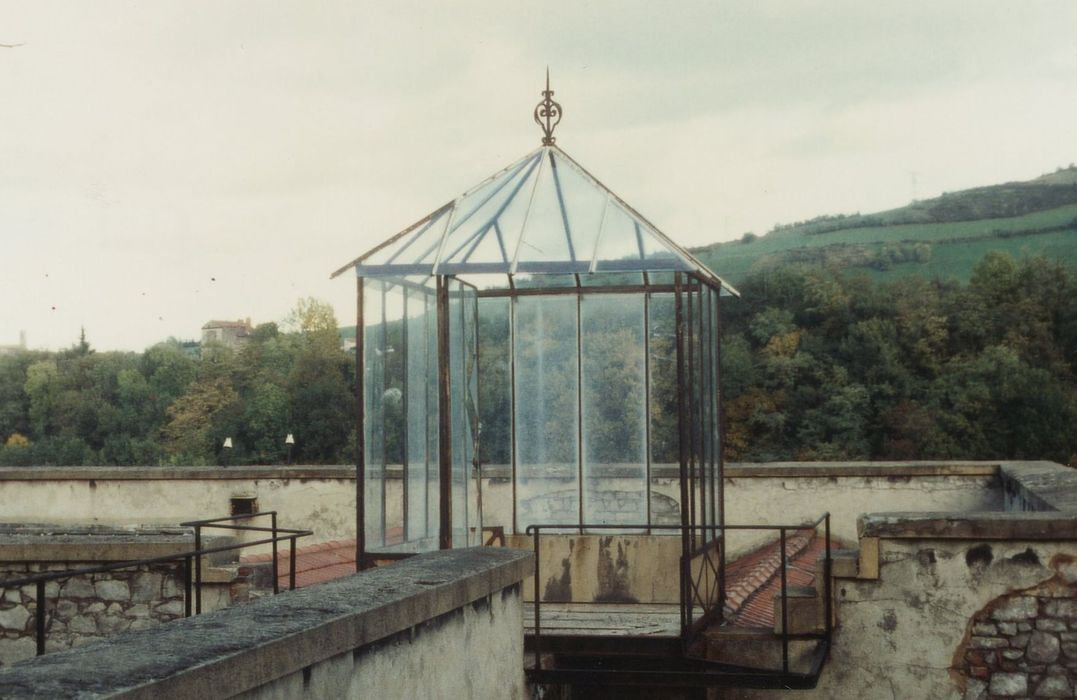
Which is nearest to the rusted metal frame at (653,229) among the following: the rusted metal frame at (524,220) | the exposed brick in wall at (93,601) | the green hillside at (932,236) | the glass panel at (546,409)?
the rusted metal frame at (524,220)

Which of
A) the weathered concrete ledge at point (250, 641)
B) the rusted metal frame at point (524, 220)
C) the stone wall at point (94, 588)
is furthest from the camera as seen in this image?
the rusted metal frame at point (524, 220)

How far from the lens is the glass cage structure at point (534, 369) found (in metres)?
8.86

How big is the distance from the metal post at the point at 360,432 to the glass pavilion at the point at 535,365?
17 millimetres

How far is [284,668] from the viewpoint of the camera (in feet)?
11.7

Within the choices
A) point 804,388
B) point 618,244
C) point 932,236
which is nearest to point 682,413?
point 618,244

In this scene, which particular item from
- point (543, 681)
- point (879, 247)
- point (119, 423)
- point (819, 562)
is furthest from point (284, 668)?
point (879, 247)

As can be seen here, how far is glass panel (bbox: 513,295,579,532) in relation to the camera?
1045cm

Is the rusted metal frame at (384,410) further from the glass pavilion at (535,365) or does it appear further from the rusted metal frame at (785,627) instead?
the rusted metal frame at (785,627)

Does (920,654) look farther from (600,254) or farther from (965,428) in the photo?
(965,428)

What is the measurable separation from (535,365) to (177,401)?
48252 mm

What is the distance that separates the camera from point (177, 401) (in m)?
56.1

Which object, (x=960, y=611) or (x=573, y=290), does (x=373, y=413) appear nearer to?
(x=573, y=290)

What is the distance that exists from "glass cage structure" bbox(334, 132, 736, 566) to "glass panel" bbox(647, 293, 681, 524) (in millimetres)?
11

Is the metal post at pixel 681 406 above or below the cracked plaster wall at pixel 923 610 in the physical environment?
above
